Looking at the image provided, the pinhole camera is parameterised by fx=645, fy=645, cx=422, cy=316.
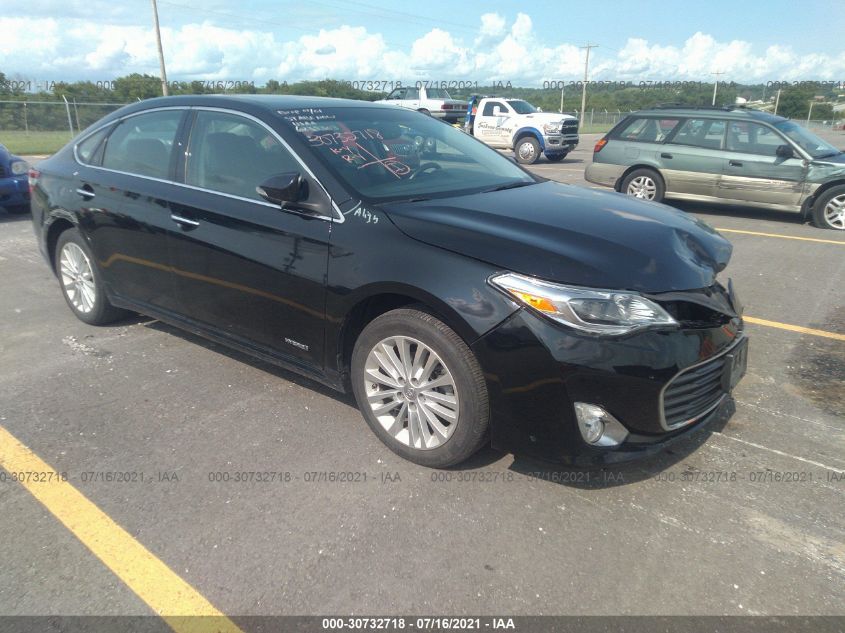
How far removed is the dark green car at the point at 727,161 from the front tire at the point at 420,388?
860 centimetres

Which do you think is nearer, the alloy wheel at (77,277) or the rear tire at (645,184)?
the alloy wheel at (77,277)

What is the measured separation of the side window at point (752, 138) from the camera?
31.2 ft

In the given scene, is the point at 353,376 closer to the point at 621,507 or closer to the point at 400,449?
the point at 400,449

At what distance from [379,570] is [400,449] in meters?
0.78

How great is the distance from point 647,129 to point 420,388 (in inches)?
361

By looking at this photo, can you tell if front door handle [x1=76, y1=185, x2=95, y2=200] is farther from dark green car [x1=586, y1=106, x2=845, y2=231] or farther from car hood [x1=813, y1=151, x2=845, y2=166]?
car hood [x1=813, y1=151, x2=845, y2=166]

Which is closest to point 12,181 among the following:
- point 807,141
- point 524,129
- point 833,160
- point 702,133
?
point 702,133

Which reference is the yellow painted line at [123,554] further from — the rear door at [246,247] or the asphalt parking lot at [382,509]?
the rear door at [246,247]

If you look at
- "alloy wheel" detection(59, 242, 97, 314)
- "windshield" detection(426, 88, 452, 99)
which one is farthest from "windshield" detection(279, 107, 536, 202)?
"windshield" detection(426, 88, 452, 99)

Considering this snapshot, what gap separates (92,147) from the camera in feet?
15.5

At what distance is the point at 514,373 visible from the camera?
106 inches

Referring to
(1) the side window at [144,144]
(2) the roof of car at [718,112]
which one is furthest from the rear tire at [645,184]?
(1) the side window at [144,144]

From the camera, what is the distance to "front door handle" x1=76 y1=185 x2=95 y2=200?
178 inches

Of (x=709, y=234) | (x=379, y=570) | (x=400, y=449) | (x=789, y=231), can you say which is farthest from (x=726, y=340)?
(x=789, y=231)
